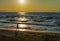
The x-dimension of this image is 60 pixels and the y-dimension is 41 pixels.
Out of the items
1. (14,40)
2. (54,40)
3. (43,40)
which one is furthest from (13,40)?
(54,40)

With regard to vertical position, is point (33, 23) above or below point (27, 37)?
above

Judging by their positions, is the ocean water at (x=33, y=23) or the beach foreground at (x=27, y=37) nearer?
the beach foreground at (x=27, y=37)

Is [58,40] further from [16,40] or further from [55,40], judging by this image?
[16,40]

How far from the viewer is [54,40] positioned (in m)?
7.75

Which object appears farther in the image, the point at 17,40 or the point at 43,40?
the point at 43,40

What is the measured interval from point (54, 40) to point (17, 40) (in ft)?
6.62

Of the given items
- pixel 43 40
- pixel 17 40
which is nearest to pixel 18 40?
pixel 17 40

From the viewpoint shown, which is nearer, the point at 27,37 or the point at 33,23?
the point at 27,37

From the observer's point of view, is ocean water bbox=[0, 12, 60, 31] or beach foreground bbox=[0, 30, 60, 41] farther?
ocean water bbox=[0, 12, 60, 31]

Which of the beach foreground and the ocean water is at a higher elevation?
the ocean water

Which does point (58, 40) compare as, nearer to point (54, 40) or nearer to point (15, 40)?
point (54, 40)

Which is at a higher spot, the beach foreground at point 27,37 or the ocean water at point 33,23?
the ocean water at point 33,23

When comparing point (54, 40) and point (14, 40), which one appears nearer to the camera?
point (14, 40)

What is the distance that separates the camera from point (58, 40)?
8.05 meters
